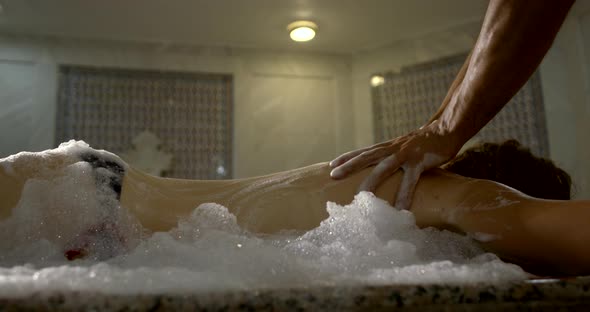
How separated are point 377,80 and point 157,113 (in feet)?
4.45

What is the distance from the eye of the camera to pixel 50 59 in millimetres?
2877

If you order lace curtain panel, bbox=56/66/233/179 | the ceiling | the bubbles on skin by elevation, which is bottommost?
the bubbles on skin

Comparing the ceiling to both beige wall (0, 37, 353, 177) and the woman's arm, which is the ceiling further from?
the woman's arm

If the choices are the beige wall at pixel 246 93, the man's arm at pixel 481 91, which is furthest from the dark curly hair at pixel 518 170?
the beige wall at pixel 246 93

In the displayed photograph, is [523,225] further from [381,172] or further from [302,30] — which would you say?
[302,30]

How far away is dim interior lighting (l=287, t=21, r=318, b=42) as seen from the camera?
9.11 ft

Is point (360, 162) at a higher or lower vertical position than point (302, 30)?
lower

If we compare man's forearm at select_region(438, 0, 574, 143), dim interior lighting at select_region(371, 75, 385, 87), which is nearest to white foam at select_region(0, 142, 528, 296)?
man's forearm at select_region(438, 0, 574, 143)

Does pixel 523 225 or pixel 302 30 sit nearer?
pixel 523 225

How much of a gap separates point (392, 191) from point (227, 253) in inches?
19.3

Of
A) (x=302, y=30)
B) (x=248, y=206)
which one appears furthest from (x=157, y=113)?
(x=248, y=206)

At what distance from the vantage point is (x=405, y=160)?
1.06 m

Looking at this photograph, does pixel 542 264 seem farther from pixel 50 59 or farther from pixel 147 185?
pixel 50 59

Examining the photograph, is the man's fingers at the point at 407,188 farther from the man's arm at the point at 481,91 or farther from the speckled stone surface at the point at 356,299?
the speckled stone surface at the point at 356,299
